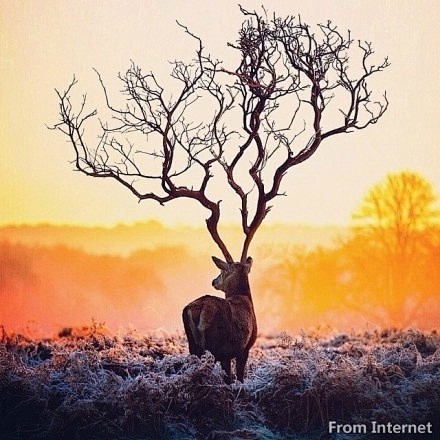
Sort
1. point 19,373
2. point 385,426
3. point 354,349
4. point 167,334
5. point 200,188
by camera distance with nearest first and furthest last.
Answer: point 385,426
point 19,373
point 200,188
point 354,349
point 167,334

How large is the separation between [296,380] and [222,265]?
1.72 metres

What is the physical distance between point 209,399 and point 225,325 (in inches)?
34.2

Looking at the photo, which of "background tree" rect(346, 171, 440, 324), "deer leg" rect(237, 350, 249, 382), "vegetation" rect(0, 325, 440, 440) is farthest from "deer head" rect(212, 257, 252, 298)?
"background tree" rect(346, 171, 440, 324)

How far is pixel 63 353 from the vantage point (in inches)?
431

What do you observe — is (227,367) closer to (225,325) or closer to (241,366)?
(241,366)

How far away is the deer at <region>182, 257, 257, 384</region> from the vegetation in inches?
9.0

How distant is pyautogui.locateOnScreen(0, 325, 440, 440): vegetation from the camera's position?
29.1ft

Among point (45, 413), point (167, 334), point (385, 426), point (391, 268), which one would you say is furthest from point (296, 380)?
point (391, 268)

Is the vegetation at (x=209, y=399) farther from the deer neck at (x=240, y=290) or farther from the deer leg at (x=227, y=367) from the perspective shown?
the deer neck at (x=240, y=290)

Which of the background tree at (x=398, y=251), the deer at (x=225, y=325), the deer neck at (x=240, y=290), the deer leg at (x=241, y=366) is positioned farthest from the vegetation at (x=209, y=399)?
the background tree at (x=398, y=251)

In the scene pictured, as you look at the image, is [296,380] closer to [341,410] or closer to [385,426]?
[341,410]

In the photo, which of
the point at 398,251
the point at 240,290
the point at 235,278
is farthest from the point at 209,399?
the point at 398,251

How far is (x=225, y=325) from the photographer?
9.54 meters

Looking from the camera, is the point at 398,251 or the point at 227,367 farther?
the point at 398,251
